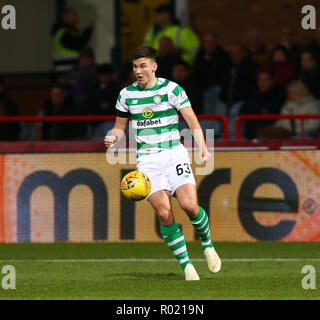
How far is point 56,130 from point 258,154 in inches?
114

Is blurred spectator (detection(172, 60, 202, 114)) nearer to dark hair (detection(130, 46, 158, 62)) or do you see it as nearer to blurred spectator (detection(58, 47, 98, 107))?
blurred spectator (detection(58, 47, 98, 107))

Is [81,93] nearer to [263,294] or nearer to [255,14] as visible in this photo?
[255,14]

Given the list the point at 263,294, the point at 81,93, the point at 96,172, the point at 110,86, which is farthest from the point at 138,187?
the point at 81,93

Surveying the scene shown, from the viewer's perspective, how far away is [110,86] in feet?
52.7

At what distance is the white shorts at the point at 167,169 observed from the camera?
9789mm

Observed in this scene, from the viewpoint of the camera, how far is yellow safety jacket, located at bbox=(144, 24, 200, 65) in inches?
655

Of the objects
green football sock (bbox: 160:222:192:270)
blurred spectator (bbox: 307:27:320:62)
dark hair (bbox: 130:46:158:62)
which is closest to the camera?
dark hair (bbox: 130:46:158:62)

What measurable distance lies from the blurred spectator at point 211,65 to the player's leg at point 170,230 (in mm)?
6484

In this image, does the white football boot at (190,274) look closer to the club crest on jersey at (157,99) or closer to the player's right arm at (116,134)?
the player's right arm at (116,134)

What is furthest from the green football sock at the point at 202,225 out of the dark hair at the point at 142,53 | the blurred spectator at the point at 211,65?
the blurred spectator at the point at 211,65

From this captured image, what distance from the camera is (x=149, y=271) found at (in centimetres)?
1078

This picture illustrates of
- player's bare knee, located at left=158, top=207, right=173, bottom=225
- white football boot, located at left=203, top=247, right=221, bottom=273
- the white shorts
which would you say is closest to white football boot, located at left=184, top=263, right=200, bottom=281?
white football boot, located at left=203, top=247, right=221, bottom=273

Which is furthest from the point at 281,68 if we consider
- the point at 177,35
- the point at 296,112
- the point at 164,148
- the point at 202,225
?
the point at 202,225

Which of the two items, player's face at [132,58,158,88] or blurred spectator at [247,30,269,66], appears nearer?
player's face at [132,58,158,88]
